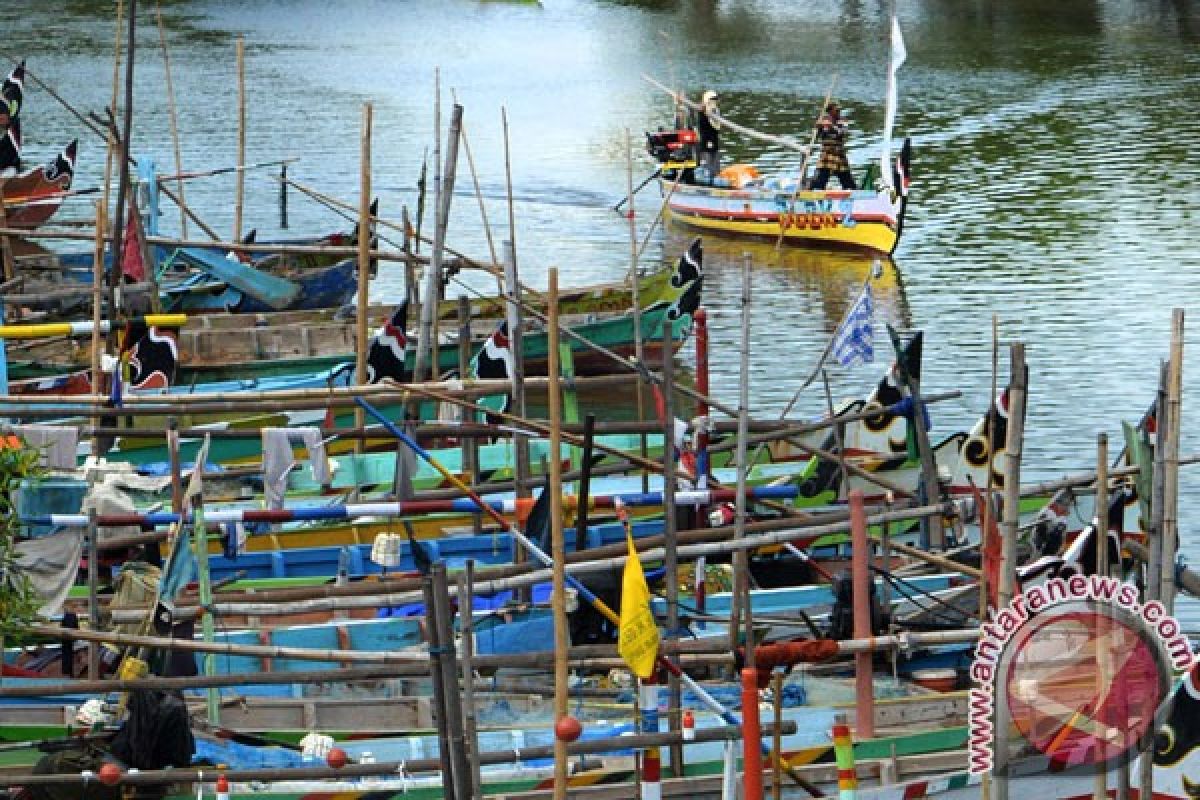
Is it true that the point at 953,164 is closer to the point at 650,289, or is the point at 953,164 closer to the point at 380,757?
the point at 650,289

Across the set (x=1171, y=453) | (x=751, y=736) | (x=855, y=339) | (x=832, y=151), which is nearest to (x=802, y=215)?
(x=832, y=151)

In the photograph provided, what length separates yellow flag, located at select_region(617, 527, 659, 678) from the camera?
9.91 meters

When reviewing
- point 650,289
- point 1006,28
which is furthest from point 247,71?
point 650,289

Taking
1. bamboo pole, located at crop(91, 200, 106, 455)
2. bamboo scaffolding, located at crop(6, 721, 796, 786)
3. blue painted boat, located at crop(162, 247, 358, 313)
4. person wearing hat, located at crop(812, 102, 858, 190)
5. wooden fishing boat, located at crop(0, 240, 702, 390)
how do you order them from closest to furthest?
bamboo scaffolding, located at crop(6, 721, 796, 786)
bamboo pole, located at crop(91, 200, 106, 455)
wooden fishing boat, located at crop(0, 240, 702, 390)
blue painted boat, located at crop(162, 247, 358, 313)
person wearing hat, located at crop(812, 102, 858, 190)

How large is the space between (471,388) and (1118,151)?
2732 cm

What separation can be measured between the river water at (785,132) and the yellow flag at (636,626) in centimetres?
1153

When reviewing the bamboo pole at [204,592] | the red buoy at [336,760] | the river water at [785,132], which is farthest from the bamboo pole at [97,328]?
the river water at [785,132]

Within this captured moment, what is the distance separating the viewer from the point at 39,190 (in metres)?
31.5

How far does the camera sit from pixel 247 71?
180 feet

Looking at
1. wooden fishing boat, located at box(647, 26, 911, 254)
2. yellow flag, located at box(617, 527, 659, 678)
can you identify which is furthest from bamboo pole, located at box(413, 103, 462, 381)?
wooden fishing boat, located at box(647, 26, 911, 254)

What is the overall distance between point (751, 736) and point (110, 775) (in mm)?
3510

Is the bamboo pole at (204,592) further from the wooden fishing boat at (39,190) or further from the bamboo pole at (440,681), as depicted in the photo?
the wooden fishing boat at (39,190)

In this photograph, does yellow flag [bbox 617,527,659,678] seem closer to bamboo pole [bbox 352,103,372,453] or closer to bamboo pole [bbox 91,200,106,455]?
bamboo pole [bbox 352,103,372,453]

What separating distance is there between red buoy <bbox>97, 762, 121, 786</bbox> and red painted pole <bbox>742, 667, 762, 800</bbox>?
3.41m
